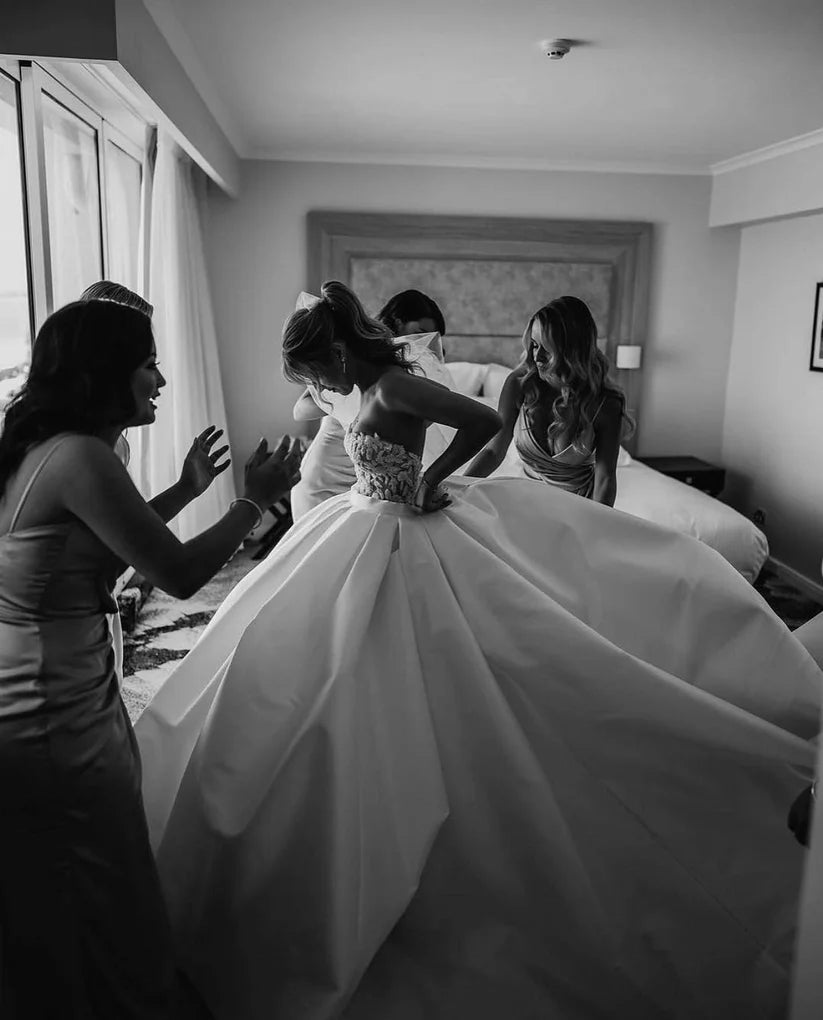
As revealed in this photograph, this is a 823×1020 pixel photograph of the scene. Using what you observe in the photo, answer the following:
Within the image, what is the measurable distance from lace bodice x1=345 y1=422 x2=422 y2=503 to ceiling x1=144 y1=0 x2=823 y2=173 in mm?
1517

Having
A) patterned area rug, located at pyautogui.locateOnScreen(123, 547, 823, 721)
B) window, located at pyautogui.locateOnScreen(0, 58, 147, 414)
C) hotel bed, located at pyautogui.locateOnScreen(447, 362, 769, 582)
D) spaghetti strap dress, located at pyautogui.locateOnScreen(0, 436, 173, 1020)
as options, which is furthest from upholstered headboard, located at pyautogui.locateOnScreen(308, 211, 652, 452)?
spaghetti strap dress, located at pyautogui.locateOnScreen(0, 436, 173, 1020)

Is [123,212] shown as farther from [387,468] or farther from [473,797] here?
[473,797]

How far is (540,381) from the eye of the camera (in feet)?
9.46

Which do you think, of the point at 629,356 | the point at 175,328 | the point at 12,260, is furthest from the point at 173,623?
the point at 629,356

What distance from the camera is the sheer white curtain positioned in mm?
4613

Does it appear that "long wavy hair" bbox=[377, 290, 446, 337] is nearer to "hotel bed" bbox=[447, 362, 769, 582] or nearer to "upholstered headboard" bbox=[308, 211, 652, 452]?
"hotel bed" bbox=[447, 362, 769, 582]

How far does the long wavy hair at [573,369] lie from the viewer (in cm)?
264

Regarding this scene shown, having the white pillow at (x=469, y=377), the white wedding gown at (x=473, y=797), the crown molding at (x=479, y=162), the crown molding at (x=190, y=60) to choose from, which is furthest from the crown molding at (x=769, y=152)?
the white wedding gown at (x=473, y=797)

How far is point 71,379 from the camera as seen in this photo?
1399 mm

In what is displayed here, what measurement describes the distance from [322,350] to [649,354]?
4431mm

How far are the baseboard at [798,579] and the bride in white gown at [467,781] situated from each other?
10.3ft

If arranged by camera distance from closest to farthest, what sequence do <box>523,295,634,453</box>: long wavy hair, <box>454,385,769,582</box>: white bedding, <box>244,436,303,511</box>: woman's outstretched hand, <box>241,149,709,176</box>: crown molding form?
<box>244,436,303,511</box>: woman's outstretched hand
<box>523,295,634,453</box>: long wavy hair
<box>454,385,769,582</box>: white bedding
<box>241,149,709,176</box>: crown molding

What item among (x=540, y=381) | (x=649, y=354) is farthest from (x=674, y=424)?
(x=540, y=381)

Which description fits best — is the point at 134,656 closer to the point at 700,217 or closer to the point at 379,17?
the point at 379,17
